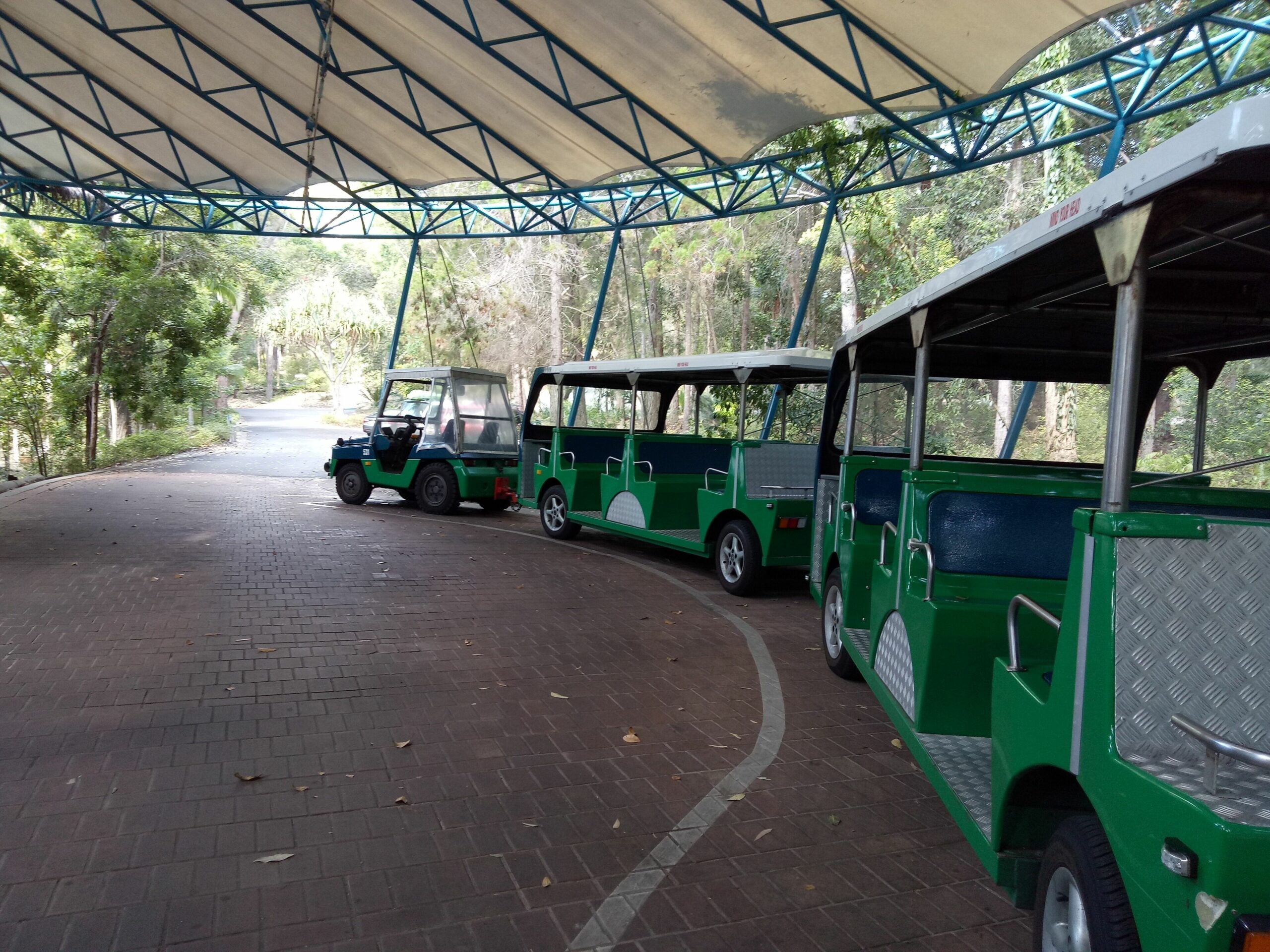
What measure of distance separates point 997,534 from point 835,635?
2.15 meters

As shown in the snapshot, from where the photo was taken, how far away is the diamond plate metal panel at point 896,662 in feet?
12.9

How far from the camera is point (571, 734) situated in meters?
4.69

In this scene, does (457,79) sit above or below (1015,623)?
above

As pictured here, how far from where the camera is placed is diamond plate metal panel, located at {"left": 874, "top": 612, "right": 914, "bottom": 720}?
12.9 feet

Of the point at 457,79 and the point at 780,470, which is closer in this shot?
the point at 780,470

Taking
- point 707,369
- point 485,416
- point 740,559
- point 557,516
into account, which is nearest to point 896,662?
point 740,559

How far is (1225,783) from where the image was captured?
6.62ft

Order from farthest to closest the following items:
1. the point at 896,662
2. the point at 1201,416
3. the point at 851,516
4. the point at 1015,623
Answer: the point at 851,516 → the point at 1201,416 → the point at 896,662 → the point at 1015,623

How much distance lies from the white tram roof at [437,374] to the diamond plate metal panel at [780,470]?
6.11 metres

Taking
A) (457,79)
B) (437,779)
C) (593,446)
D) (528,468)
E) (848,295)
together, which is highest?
(457,79)

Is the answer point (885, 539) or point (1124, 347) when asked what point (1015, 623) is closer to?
point (1124, 347)

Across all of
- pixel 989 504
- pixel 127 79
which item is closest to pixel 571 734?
pixel 989 504

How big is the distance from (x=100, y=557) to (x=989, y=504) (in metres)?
8.51

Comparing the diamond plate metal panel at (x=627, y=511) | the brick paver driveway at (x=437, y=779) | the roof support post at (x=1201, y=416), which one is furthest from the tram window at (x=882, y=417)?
the diamond plate metal panel at (x=627, y=511)
